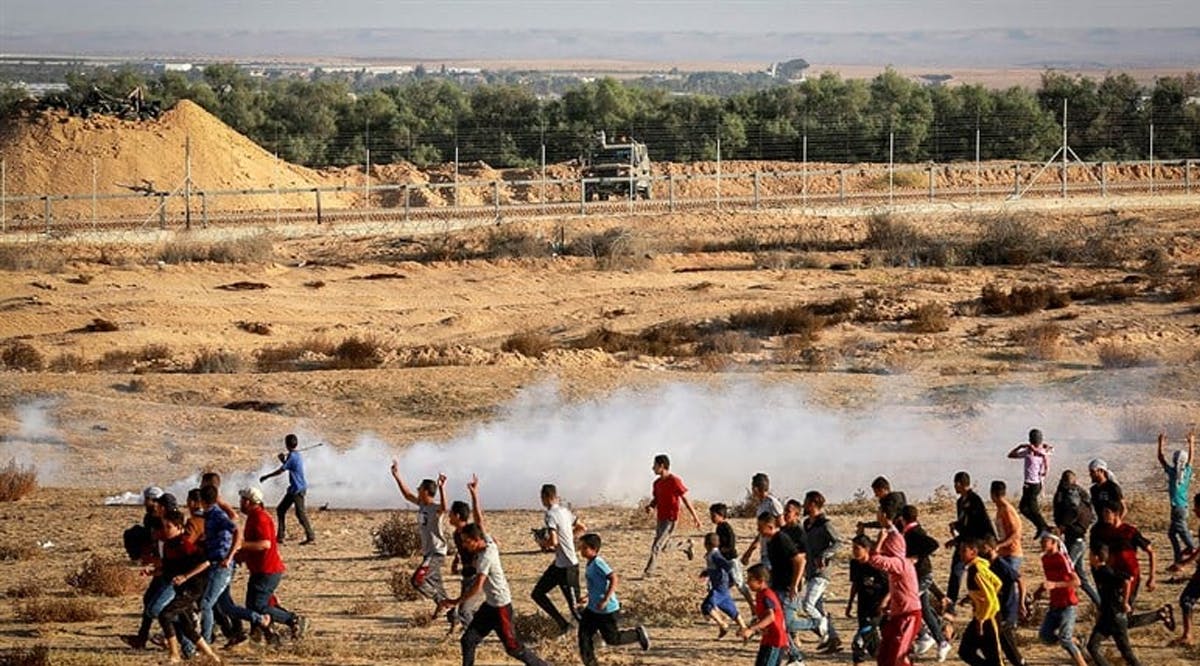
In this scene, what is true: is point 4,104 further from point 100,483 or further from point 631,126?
point 100,483

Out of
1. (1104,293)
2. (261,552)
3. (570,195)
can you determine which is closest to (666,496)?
(261,552)

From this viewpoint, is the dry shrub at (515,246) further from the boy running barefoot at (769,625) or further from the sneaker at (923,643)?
the boy running barefoot at (769,625)

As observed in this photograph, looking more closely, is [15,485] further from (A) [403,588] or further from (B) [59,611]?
(A) [403,588]

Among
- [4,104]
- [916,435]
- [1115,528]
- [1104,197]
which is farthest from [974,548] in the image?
[4,104]

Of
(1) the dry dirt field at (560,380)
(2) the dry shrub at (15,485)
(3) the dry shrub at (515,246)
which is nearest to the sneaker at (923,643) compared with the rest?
(1) the dry dirt field at (560,380)

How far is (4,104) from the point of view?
254 ft

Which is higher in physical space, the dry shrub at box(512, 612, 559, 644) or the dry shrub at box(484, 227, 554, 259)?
the dry shrub at box(484, 227, 554, 259)

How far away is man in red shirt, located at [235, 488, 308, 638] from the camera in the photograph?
16.3m

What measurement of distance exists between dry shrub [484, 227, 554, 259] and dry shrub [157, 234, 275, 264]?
515cm

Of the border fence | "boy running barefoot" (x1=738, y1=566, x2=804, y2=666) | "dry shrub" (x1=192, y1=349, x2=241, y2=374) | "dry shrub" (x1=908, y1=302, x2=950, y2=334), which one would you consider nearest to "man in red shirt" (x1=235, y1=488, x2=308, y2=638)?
"boy running barefoot" (x1=738, y1=566, x2=804, y2=666)

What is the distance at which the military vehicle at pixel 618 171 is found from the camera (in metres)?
59.9

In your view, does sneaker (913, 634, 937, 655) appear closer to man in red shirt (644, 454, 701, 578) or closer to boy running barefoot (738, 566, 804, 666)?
boy running barefoot (738, 566, 804, 666)

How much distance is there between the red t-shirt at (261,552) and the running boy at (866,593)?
4371 millimetres

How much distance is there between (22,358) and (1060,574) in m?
25.7
